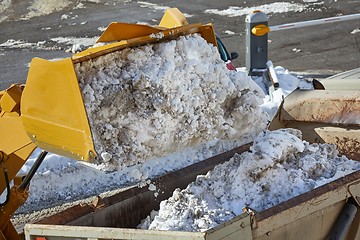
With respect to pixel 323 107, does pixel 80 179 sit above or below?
below

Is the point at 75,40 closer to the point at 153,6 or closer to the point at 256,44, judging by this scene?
the point at 153,6

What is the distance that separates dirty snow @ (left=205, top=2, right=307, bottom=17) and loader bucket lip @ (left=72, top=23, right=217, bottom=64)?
14296 mm

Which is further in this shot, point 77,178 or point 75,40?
point 75,40

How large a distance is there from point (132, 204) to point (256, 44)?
703cm

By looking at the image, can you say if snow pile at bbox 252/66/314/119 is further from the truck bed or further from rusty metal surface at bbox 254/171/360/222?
rusty metal surface at bbox 254/171/360/222

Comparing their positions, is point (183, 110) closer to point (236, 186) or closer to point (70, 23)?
point (236, 186)

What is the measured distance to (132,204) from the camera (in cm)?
502

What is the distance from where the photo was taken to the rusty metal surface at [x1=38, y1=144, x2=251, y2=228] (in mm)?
4676

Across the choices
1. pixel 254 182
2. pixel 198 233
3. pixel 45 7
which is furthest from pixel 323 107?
pixel 45 7

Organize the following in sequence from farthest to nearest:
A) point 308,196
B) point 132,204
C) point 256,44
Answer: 1. point 256,44
2. point 132,204
3. point 308,196

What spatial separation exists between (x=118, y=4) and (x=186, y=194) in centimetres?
1738

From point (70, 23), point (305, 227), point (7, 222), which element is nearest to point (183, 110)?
point (305, 227)

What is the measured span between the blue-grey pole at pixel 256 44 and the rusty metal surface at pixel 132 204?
633 cm

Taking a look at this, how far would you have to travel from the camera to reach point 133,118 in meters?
4.48
